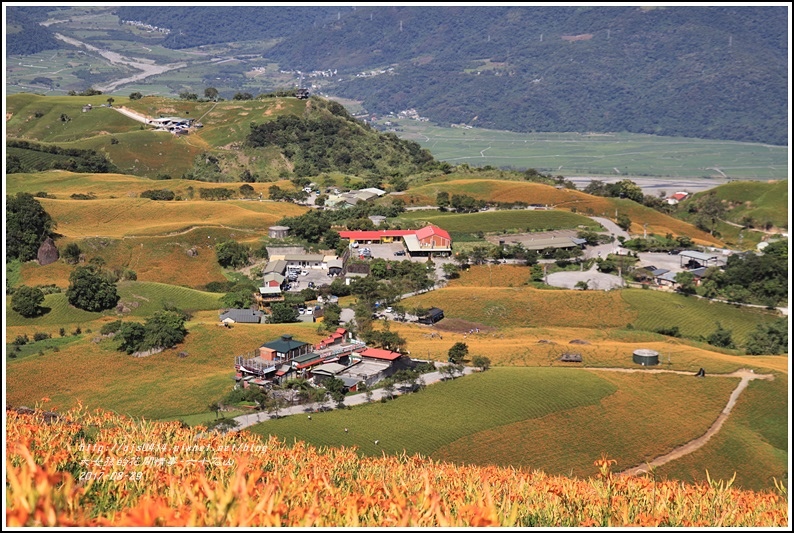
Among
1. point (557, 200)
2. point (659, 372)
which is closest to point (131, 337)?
point (659, 372)

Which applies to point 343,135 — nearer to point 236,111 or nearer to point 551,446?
point 236,111

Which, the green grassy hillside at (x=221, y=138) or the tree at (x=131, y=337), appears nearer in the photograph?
the tree at (x=131, y=337)

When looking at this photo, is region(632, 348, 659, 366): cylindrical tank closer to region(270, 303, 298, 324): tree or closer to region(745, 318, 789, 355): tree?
region(745, 318, 789, 355): tree

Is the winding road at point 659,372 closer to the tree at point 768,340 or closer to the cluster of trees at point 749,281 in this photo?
the tree at point 768,340

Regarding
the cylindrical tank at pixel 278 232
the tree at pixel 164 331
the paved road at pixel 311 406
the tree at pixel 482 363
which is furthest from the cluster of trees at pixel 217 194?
the paved road at pixel 311 406

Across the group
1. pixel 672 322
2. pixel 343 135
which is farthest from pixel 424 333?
pixel 343 135

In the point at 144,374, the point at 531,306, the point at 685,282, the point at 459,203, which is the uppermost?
the point at 459,203

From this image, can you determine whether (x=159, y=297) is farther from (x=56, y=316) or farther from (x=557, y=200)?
(x=557, y=200)
